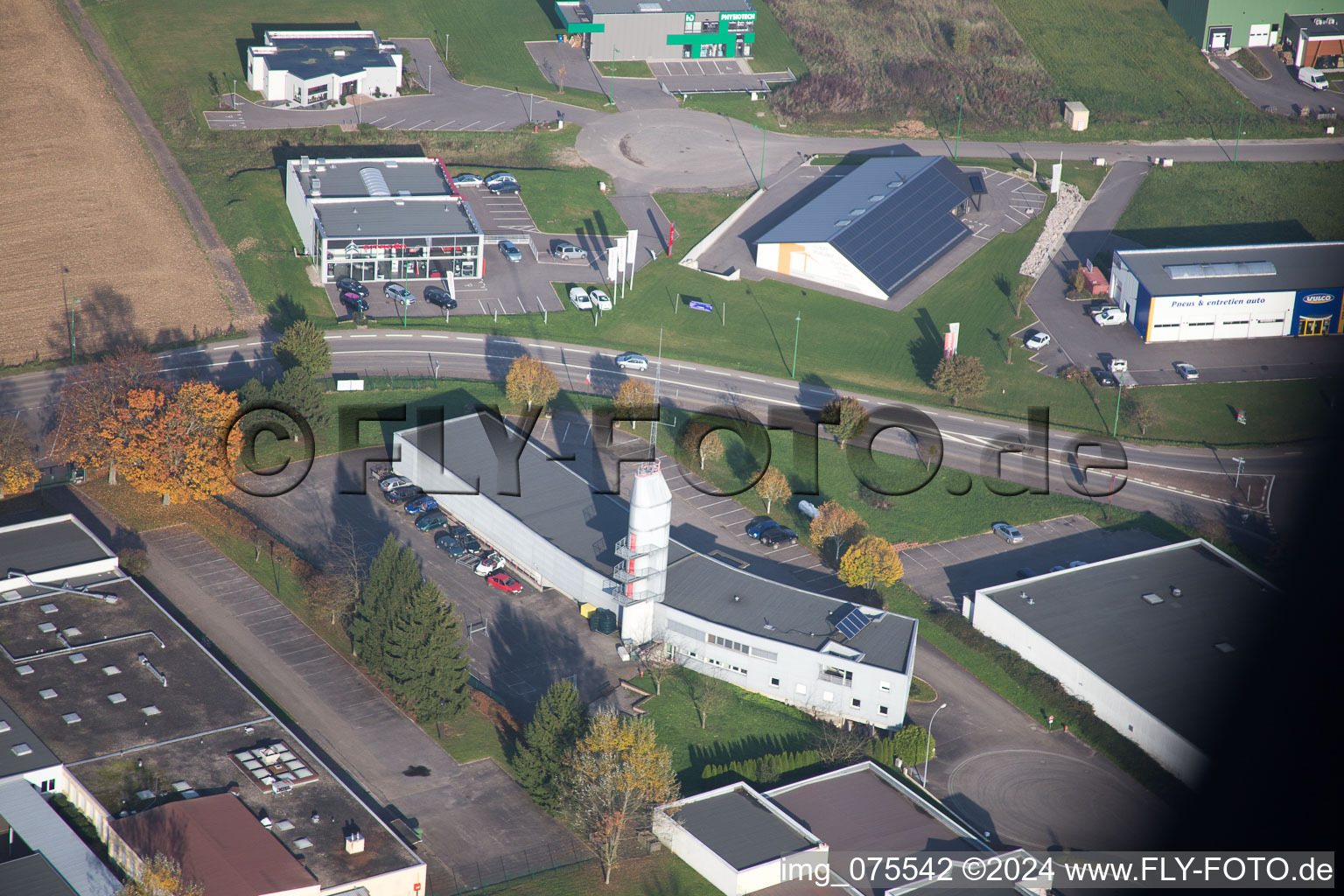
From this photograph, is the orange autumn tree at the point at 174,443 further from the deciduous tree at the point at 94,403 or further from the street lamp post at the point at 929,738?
the street lamp post at the point at 929,738

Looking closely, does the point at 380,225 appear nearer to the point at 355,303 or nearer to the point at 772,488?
the point at 355,303

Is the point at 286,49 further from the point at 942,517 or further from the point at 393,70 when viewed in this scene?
the point at 942,517

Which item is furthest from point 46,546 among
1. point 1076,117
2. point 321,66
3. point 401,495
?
point 1076,117

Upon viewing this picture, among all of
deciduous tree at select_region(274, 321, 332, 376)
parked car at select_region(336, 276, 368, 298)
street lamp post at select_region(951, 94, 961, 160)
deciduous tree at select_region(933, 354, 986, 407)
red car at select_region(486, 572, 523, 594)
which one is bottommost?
red car at select_region(486, 572, 523, 594)

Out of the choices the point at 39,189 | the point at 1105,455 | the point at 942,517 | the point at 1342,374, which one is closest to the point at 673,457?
the point at 942,517

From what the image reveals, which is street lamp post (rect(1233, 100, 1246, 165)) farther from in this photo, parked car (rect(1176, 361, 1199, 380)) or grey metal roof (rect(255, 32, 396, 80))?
grey metal roof (rect(255, 32, 396, 80))

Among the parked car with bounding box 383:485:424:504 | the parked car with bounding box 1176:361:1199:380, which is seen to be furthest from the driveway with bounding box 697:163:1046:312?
the parked car with bounding box 383:485:424:504

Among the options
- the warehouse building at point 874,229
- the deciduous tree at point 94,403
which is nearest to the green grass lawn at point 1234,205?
the warehouse building at point 874,229
